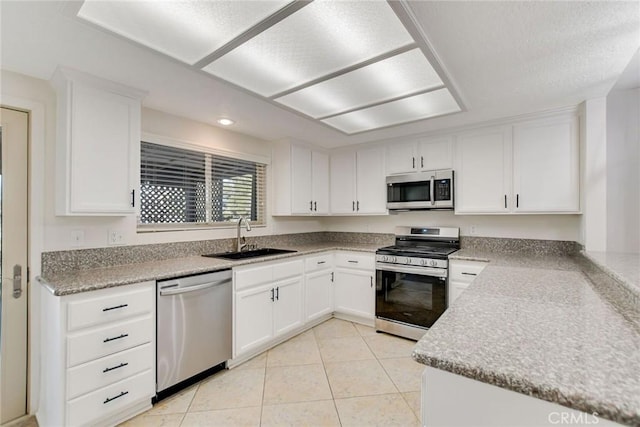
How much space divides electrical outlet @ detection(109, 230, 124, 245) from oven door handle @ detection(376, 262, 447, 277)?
8.19ft

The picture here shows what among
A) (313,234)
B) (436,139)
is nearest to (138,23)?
(436,139)

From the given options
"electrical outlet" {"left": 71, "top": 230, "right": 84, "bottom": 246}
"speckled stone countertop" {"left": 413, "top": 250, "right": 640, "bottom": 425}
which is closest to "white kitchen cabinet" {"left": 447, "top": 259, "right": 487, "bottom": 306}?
"speckled stone countertop" {"left": 413, "top": 250, "right": 640, "bottom": 425}

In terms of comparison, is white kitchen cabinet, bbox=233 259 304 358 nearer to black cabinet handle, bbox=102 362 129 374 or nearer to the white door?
black cabinet handle, bbox=102 362 129 374

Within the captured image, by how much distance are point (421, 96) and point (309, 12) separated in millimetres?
1222

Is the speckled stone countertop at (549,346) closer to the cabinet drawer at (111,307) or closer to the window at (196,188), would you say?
the cabinet drawer at (111,307)

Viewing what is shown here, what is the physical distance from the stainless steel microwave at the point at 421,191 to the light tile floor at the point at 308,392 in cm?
153

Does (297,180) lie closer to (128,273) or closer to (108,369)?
(128,273)

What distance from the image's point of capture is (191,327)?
87.7 inches

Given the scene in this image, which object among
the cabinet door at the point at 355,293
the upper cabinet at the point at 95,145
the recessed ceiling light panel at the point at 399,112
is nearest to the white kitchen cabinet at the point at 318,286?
the cabinet door at the point at 355,293

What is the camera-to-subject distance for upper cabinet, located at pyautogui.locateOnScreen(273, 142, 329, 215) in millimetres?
Result: 3654

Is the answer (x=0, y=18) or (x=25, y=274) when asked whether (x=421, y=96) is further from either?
(x=25, y=274)

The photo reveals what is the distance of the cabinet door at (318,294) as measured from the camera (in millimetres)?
3323

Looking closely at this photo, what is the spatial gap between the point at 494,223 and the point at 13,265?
419cm

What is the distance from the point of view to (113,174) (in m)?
2.11
